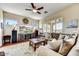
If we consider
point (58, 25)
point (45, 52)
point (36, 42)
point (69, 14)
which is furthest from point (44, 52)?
point (69, 14)

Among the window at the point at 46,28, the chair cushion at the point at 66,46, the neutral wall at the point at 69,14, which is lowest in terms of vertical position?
the chair cushion at the point at 66,46

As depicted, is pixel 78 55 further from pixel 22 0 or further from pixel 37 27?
pixel 22 0

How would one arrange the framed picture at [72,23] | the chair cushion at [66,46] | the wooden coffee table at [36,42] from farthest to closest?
the wooden coffee table at [36,42] → the framed picture at [72,23] → the chair cushion at [66,46]

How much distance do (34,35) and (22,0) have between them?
74 cm

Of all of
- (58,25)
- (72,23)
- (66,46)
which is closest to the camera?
(66,46)

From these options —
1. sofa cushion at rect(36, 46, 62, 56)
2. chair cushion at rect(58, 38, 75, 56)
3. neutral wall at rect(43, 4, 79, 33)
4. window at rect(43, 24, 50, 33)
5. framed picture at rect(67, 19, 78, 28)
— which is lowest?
sofa cushion at rect(36, 46, 62, 56)

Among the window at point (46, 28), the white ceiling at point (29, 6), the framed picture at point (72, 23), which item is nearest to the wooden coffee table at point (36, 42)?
the window at point (46, 28)

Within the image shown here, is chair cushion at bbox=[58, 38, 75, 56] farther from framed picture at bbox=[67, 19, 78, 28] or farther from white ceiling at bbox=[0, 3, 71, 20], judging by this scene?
white ceiling at bbox=[0, 3, 71, 20]

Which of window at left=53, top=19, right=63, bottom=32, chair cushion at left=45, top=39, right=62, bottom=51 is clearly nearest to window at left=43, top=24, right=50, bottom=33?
window at left=53, top=19, right=63, bottom=32

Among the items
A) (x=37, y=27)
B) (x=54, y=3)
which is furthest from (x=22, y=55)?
(x=54, y=3)

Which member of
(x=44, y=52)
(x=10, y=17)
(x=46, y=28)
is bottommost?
(x=44, y=52)

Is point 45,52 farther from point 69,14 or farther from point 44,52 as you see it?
point 69,14

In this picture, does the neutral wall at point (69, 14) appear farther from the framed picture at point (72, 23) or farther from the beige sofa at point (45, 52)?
the beige sofa at point (45, 52)

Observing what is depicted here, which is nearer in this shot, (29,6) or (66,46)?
(66,46)
